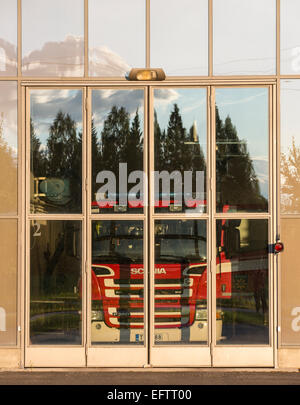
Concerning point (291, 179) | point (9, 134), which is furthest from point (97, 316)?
point (291, 179)

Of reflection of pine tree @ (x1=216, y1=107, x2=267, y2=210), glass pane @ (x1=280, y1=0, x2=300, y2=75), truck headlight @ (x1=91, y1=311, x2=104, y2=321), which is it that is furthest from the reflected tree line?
truck headlight @ (x1=91, y1=311, x2=104, y2=321)

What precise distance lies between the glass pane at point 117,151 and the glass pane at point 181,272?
2.07 ft

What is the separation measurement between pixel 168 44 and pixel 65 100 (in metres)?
1.76

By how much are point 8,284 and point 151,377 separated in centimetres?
253

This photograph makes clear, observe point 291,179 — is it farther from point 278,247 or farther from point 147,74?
point 147,74

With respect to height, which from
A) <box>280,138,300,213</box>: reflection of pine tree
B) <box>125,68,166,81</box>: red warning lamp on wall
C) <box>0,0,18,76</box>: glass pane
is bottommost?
<box>280,138,300,213</box>: reflection of pine tree

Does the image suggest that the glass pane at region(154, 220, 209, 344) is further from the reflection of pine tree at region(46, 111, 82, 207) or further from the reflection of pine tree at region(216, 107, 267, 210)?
the reflection of pine tree at region(46, 111, 82, 207)

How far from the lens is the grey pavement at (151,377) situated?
892 centimetres

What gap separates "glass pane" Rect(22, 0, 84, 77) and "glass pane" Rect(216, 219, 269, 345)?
333cm

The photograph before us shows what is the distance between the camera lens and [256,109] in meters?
9.71

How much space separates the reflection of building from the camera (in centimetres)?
963
